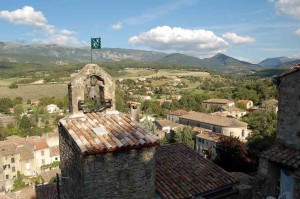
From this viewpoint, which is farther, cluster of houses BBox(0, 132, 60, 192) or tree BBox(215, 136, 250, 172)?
cluster of houses BBox(0, 132, 60, 192)

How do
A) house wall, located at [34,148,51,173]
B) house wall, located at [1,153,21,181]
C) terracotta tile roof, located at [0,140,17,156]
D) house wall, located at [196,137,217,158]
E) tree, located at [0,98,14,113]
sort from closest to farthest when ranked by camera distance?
1. terracotta tile roof, located at [0,140,17,156]
2. house wall, located at [1,153,21,181]
3. house wall, located at [196,137,217,158]
4. house wall, located at [34,148,51,173]
5. tree, located at [0,98,14,113]

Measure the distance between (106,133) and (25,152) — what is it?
4590 centimetres

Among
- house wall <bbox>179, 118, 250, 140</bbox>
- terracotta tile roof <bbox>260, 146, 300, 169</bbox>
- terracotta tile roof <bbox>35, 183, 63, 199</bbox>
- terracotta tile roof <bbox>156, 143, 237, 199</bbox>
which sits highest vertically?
terracotta tile roof <bbox>260, 146, 300, 169</bbox>

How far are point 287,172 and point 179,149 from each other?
364cm

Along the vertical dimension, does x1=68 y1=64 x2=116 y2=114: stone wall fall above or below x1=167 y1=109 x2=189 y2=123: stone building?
above

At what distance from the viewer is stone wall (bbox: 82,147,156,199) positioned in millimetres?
6777

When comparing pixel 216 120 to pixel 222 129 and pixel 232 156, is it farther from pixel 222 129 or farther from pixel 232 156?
pixel 232 156

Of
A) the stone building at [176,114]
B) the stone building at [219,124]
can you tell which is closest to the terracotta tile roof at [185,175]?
the stone building at [219,124]

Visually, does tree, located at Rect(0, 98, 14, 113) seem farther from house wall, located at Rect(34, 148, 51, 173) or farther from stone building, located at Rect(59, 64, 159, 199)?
stone building, located at Rect(59, 64, 159, 199)

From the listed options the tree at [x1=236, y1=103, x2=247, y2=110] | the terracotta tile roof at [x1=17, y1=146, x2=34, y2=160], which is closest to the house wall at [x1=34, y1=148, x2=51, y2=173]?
the terracotta tile roof at [x1=17, y1=146, x2=34, y2=160]

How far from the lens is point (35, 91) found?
119m

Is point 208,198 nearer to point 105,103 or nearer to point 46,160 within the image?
point 105,103

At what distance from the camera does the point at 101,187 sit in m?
6.89

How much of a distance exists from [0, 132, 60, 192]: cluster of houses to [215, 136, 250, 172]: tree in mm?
28121
